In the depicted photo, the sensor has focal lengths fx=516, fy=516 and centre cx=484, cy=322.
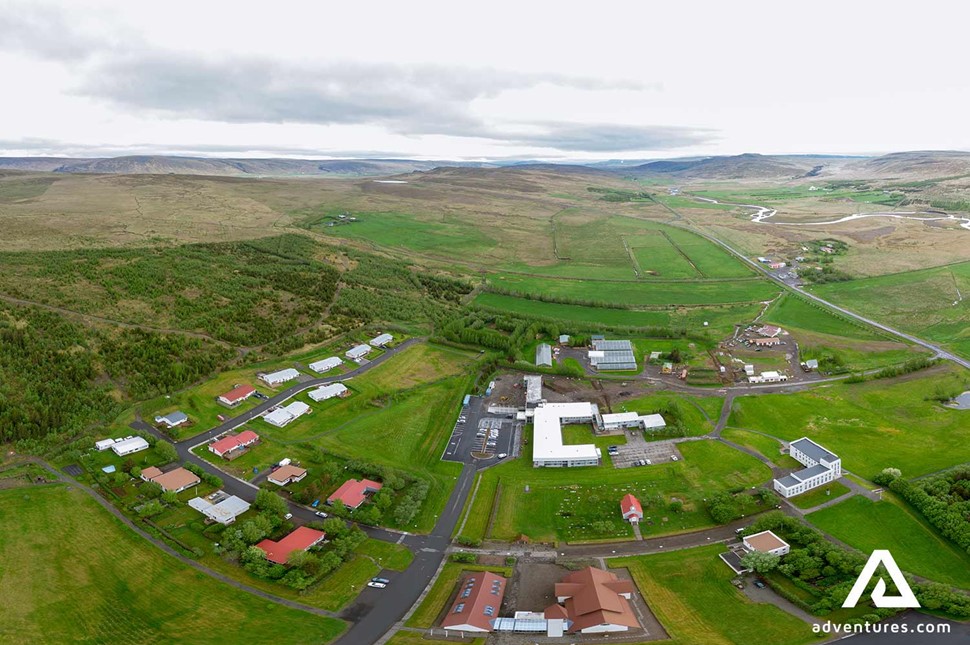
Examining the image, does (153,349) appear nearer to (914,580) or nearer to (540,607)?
(540,607)

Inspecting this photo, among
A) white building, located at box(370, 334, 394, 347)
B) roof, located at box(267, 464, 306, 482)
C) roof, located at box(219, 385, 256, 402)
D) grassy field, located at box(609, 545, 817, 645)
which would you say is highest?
white building, located at box(370, 334, 394, 347)

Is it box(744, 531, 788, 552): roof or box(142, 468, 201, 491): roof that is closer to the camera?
box(744, 531, 788, 552): roof

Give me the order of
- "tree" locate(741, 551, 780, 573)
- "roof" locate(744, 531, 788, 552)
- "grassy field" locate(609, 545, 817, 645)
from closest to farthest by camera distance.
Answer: "grassy field" locate(609, 545, 817, 645) < "tree" locate(741, 551, 780, 573) < "roof" locate(744, 531, 788, 552)

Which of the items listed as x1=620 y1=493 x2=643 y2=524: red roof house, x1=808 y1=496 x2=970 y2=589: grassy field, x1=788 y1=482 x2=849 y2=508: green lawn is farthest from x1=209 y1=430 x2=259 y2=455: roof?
x1=808 y1=496 x2=970 y2=589: grassy field

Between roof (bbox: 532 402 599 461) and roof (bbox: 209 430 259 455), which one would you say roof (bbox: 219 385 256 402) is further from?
roof (bbox: 532 402 599 461)

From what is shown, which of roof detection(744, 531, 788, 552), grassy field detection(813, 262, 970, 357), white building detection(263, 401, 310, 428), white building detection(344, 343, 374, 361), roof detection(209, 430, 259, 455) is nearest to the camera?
roof detection(744, 531, 788, 552)

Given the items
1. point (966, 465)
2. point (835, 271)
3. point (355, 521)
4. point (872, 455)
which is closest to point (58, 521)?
point (355, 521)
